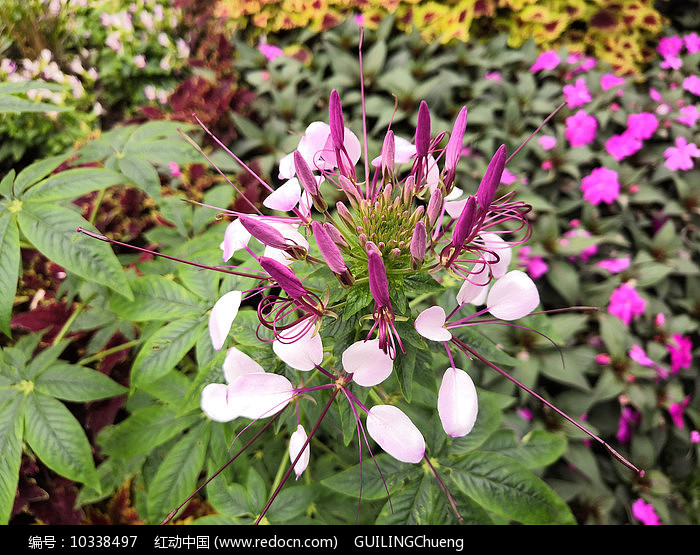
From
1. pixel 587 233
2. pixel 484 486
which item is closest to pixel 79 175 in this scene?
pixel 484 486

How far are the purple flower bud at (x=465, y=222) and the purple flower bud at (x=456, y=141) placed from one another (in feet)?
0.43

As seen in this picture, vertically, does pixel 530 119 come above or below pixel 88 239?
below

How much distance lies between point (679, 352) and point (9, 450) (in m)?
2.17

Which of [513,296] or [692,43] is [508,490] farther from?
[692,43]

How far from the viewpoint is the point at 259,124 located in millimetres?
2525

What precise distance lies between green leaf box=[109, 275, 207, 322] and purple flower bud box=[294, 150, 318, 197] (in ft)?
1.34

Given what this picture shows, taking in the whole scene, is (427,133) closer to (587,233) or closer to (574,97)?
(587,233)

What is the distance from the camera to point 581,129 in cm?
209

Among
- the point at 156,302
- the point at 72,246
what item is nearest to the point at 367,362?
the point at 156,302

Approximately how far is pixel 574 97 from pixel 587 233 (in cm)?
76

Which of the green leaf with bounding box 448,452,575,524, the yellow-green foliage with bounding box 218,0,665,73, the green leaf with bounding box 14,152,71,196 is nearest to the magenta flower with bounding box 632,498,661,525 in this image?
the green leaf with bounding box 448,452,575,524

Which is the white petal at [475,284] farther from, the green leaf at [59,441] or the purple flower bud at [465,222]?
the green leaf at [59,441]

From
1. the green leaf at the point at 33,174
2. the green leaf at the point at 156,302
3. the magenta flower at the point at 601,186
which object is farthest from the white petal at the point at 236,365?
the magenta flower at the point at 601,186

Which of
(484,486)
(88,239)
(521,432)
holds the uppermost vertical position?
(88,239)
